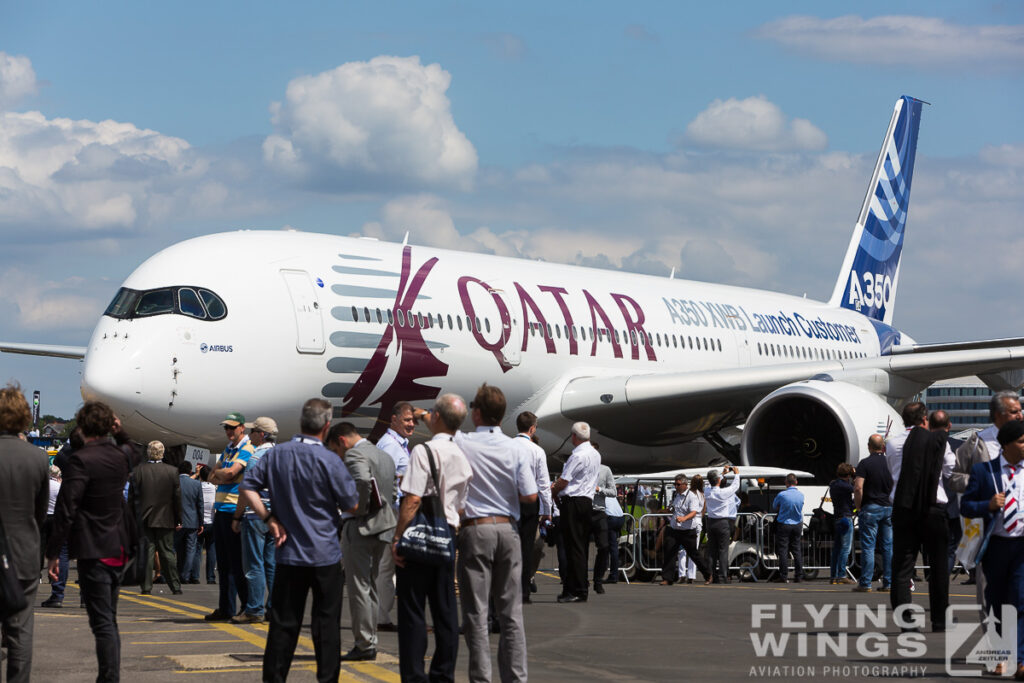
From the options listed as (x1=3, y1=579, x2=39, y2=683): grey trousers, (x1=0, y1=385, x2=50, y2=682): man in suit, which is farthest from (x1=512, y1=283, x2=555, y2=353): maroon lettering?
(x1=3, y1=579, x2=39, y2=683): grey trousers

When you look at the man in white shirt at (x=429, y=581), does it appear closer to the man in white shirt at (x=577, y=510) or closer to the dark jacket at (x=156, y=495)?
the man in white shirt at (x=577, y=510)

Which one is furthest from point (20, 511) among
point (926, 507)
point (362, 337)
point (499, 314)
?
point (499, 314)

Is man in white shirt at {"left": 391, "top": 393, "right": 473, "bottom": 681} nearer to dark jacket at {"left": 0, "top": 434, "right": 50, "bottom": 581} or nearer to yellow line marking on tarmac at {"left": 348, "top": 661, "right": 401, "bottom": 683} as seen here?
yellow line marking on tarmac at {"left": 348, "top": 661, "right": 401, "bottom": 683}

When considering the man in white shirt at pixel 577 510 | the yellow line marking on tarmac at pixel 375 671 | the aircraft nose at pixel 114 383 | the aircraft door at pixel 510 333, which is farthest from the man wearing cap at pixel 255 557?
the aircraft door at pixel 510 333

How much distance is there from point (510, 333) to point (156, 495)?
6743 mm

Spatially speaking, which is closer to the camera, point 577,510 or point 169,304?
point 577,510

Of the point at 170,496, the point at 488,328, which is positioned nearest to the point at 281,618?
the point at 170,496

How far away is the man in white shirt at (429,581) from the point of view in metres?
6.68

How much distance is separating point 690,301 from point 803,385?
4943 millimetres

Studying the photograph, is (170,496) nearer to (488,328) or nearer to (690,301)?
(488,328)

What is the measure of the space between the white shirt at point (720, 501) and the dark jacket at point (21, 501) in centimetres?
946

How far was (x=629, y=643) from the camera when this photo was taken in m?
9.04

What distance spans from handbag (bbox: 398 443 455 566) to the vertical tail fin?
2431 centimetres

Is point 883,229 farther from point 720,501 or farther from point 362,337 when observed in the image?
point 362,337
